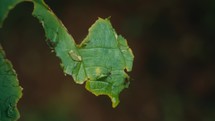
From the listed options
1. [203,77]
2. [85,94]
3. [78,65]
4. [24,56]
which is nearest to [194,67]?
[203,77]

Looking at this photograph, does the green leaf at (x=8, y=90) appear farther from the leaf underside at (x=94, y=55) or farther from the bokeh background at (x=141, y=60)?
the bokeh background at (x=141, y=60)

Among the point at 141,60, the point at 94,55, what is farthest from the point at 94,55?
the point at 141,60

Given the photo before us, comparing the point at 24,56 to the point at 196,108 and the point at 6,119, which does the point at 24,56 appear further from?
the point at 6,119

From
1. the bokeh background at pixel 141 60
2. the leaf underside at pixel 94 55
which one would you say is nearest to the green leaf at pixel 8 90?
the leaf underside at pixel 94 55

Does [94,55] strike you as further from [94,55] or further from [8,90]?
[8,90]

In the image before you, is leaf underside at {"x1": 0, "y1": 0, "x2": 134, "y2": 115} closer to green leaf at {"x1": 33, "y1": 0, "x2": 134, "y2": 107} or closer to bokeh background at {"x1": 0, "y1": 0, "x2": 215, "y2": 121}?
green leaf at {"x1": 33, "y1": 0, "x2": 134, "y2": 107}

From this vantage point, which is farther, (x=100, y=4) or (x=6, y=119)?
(x=100, y=4)

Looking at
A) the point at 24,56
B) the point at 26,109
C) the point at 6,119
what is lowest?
the point at 26,109
